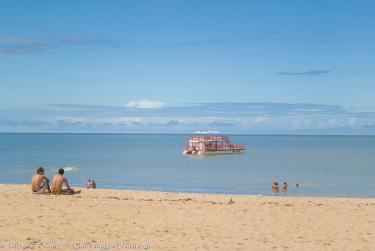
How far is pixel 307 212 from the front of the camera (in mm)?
14352

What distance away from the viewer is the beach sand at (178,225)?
9.70m

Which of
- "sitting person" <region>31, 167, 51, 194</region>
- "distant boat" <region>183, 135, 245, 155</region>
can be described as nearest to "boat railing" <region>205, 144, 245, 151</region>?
"distant boat" <region>183, 135, 245, 155</region>

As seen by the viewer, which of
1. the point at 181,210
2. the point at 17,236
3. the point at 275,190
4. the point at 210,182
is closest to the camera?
the point at 17,236

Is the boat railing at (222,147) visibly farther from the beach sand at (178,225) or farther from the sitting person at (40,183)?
the beach sand at (178,225)

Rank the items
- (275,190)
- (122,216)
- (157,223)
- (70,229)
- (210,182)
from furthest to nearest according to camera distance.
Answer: (210,182) < (275,190) < (122,216) < (157,223) < (70,229)

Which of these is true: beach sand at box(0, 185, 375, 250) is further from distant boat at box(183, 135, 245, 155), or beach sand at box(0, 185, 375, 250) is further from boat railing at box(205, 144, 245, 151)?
boat railing at box(205, 144, 245, 151)

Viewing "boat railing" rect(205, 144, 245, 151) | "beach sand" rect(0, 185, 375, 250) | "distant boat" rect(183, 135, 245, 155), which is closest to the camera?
"beach sand" rect(0, 185, 375, 250)

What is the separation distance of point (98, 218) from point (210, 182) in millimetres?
28702

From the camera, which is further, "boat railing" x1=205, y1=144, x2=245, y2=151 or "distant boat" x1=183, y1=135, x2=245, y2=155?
"boat railing" x1=205, y1=144, x2=245, y2=151

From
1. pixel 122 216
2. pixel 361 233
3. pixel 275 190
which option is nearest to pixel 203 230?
pixel 122 216

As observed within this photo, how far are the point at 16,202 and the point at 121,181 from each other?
2727cm

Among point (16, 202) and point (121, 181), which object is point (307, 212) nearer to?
point (16, 202)

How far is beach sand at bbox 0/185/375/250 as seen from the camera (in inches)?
382

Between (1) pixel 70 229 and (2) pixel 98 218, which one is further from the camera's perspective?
(2) pixel 98 218
